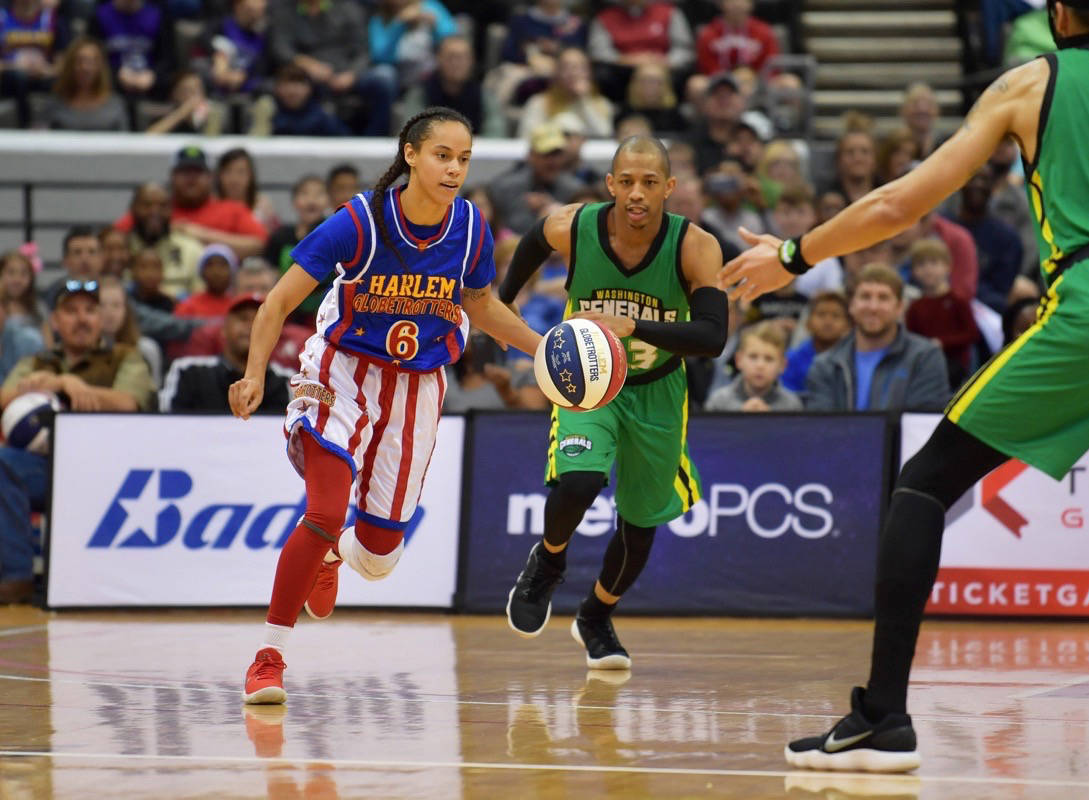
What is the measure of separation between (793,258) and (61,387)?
23.3 feet

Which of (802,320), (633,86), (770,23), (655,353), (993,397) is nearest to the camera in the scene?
(993,397)

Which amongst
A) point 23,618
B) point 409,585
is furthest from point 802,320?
point 23,618

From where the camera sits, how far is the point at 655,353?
7.57 m

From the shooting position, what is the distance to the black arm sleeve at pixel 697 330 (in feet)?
23.0

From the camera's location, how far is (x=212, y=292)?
41.8 ft

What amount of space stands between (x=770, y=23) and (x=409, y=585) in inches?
392

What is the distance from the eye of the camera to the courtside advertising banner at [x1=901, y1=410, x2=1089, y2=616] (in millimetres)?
9961

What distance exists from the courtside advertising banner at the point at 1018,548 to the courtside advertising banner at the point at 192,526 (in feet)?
10.2

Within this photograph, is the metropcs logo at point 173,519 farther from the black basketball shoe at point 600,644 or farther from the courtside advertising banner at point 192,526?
the black basketball shoe at point 600,644

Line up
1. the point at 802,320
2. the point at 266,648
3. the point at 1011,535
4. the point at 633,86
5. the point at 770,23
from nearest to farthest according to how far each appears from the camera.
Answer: the point at 266,648, the point at 1011,535, the point at 802,320, the point at 633,86, the point at 770,23

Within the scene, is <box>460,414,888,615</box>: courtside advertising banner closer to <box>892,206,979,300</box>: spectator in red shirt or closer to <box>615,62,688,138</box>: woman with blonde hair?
<box>892,206,979,300</box>: spectator in red shirt

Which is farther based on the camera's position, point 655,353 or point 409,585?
point 409,585

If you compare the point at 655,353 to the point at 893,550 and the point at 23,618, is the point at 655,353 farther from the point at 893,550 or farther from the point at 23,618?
the point at 23,618

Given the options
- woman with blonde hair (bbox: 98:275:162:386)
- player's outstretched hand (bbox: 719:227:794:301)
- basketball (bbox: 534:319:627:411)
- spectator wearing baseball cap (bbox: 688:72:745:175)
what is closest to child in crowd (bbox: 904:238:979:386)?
spectator wearing baseball cap (bbox: 688:72:745:175)
